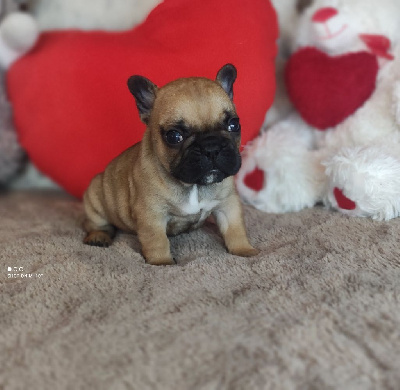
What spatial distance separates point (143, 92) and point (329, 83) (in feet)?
2.34

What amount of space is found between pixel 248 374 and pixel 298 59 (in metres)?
1.27

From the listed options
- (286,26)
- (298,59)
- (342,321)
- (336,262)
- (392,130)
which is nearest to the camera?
(342,321)

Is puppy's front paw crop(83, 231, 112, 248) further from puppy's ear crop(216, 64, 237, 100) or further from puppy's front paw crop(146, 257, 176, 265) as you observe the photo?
puppy's ear crop(216, 64, 237, 100)

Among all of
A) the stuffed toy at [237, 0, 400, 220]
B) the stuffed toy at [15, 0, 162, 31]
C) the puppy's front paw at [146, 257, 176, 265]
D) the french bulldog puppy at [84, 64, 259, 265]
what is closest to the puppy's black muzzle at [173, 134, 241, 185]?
the french bulldog puppy at [84, 64, 259, 265]

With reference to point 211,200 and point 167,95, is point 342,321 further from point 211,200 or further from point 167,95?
point 167,95

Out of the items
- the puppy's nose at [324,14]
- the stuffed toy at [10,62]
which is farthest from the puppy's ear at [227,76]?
the stuffed toy at [10,62]

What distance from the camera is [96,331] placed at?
0.93 m

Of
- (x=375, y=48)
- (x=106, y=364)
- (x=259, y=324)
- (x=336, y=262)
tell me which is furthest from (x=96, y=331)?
(x=375, y=48)

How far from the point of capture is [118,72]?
1686mm

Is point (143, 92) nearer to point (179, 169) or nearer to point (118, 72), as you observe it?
point (179, 169)

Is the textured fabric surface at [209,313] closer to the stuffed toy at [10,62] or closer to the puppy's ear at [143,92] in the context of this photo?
the puppy's ear at [143,92]

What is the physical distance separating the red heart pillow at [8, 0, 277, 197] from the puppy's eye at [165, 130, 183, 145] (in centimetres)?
44

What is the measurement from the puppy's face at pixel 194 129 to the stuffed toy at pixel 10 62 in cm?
80

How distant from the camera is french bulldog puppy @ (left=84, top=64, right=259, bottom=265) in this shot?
3.88 ft
